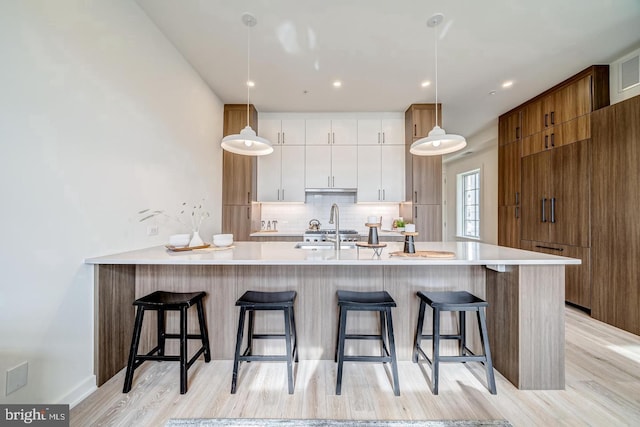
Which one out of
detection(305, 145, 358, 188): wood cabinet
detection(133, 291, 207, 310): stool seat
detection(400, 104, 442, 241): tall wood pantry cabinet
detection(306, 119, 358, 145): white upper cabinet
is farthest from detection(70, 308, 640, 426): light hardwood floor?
detection(306, 119, 358, 145): white upper cabinet

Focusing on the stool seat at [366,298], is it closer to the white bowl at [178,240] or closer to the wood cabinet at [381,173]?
the white bowl at [178,240]

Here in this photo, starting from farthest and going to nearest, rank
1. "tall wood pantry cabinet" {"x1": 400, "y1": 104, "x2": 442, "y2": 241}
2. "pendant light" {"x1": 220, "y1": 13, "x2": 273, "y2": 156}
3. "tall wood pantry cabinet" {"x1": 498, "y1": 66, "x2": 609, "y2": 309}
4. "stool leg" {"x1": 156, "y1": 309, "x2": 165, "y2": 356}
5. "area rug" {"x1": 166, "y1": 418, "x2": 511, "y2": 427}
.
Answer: "tall wood pantry cabinet" {"x1": 400, "y1": 104, "x2": 442, "y2": 241}
"tall wood pantry cabinet" {"x1": 498, "y1": 66, "x2": 609, "y2": 309}
"pendant light" {"x1": 220, "y1": 13, "x2": 273, "y2": 156}
"stool leg" {"x1": 156, "y1": 309, "x2": 165, "y2": 356}
"area rug" {"x1": 166, "y1": 418, "x2": 511, "y2": 427}

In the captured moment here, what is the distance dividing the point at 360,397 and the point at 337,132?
3718mm

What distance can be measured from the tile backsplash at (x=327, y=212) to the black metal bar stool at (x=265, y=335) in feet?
8.60

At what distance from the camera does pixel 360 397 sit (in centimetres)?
171

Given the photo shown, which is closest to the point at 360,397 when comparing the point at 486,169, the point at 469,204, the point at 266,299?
the point at 266,299

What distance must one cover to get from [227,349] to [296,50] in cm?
294

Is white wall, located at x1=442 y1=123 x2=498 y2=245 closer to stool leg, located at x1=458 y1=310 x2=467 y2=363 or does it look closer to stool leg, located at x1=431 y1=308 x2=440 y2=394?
stool leg, located at x1=458 y1=310 x2=467 y2=363

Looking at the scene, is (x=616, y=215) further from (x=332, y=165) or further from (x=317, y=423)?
(x=317, y=423)

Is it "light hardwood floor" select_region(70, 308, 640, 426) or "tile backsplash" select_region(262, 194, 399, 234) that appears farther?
"tile backsplash" select_region(262, 194, 399, 234)

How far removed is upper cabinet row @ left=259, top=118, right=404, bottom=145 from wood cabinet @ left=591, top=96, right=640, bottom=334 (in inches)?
93.6

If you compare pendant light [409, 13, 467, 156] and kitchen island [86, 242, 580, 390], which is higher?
pendant light [409, 13, 467, 156]

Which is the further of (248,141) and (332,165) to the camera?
(332,165)

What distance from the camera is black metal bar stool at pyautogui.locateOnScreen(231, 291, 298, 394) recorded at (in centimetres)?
173
